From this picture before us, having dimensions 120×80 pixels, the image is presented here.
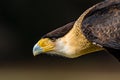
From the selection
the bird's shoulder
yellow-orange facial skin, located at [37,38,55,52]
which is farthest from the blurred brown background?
the bird's shoulder

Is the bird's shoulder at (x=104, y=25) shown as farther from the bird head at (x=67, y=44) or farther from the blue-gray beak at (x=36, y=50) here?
the blue-gray beak at (x=36, y=50)

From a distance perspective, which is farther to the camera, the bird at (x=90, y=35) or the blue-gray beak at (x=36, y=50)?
the blue-gray beak at (x=36, y=50)

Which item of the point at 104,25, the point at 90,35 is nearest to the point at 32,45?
the point at 90,35

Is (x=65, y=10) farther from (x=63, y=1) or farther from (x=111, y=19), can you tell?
(x=111, y=19)

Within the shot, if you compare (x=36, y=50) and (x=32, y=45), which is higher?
(x=32, y=45)

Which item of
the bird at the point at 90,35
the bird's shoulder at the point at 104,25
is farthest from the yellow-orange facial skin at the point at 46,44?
the bird's shoulder at the point at 104,25

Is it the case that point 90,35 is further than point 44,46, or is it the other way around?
point 44,46

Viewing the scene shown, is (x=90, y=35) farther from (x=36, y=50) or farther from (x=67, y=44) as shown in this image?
(x=36, y=50)
